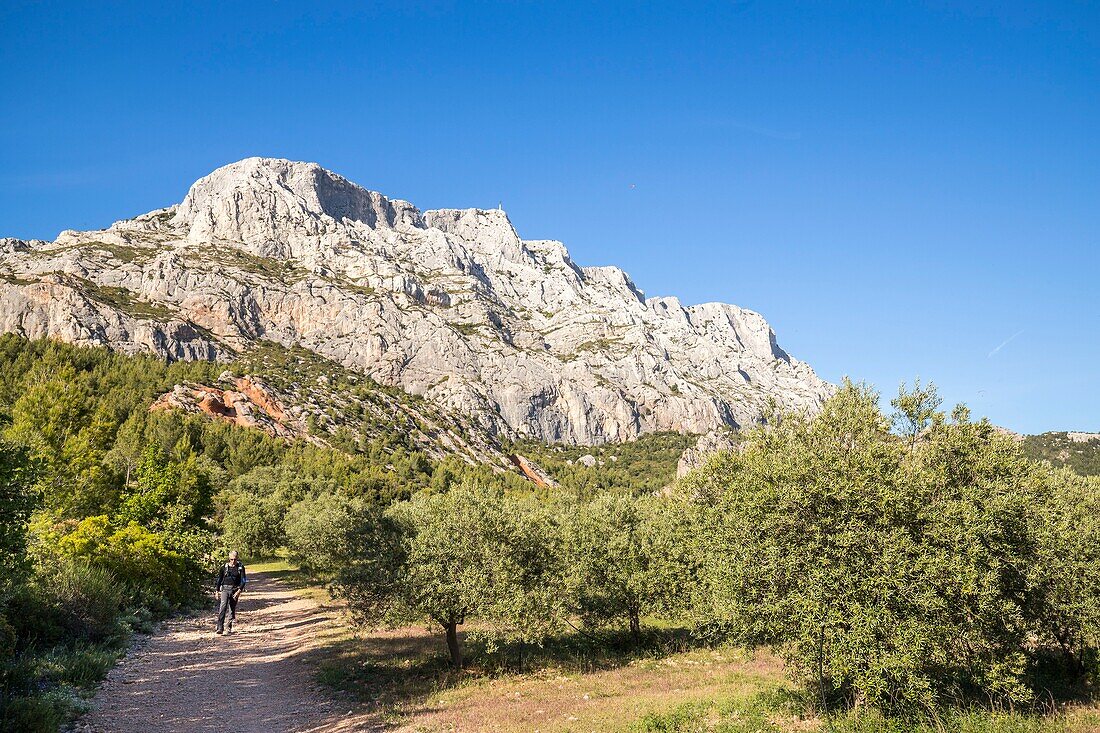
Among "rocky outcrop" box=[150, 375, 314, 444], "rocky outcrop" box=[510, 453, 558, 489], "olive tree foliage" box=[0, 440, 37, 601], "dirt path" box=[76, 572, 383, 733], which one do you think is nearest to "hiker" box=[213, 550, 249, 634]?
"dirt path" box=[76, 572, 383, 733]

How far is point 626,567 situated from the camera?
1223 inches

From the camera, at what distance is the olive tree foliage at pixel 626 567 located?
99.8 feet

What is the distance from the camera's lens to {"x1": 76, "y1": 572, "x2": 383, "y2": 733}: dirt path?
52.9ft

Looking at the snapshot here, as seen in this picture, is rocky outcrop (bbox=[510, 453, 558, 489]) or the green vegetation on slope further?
rocky outcrop (bbox=[510, 453, 558, 489])

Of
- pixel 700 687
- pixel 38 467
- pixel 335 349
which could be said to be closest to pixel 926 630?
pixel 700 687

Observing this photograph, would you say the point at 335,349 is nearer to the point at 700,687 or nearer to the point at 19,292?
the point at 19,292

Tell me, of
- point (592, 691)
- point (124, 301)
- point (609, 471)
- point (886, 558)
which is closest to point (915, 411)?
point (886, 558)

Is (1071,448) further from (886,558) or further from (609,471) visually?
(886,558)

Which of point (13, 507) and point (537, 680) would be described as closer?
point (13, 507)

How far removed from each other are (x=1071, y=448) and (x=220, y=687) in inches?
7180

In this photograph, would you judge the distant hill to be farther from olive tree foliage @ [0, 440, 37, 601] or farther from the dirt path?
olive tree foliage @ [0, 440, 37, 601]

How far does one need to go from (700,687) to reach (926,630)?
37.2ft

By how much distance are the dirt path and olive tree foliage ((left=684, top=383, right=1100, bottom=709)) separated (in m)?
12.8

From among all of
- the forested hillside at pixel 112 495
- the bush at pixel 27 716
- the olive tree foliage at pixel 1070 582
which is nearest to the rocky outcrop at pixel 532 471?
the forested hillside at pixel 112 495
